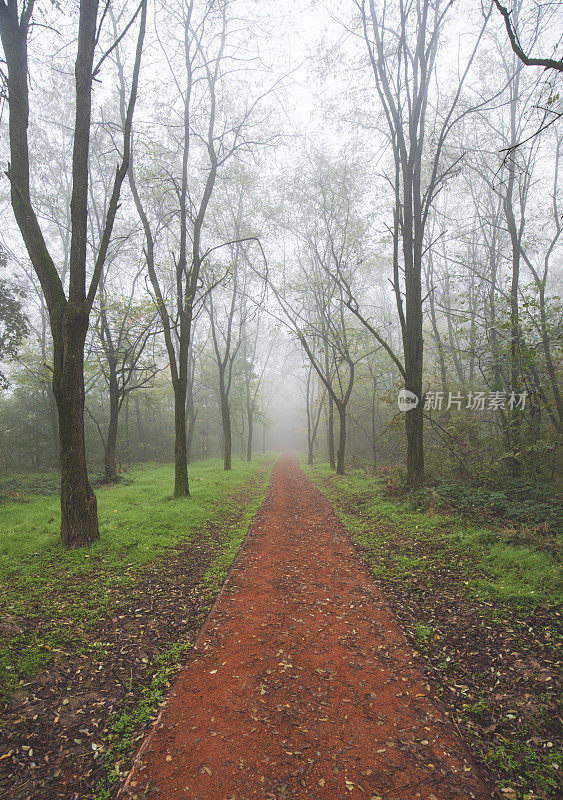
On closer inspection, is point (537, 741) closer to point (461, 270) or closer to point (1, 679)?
point (1, 679)

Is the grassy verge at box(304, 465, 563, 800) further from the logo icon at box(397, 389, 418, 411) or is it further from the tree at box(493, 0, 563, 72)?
the tree at box(493, 0, 563, 72)

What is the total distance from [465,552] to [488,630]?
1.90 metres

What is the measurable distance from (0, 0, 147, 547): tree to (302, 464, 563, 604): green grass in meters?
5.07

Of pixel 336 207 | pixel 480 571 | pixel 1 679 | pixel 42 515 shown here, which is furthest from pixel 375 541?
pixel 336 207

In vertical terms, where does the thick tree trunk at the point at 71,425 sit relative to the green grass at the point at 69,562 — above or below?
above

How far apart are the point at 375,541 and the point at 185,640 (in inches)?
160

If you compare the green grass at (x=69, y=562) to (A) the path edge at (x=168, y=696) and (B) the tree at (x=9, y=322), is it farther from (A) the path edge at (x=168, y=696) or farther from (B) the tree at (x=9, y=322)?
(B) the tree at (x=9, y=322)

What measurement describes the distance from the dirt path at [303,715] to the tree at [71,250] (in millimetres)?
3071

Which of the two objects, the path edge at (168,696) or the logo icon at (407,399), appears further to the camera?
the logo icon at (407,399)

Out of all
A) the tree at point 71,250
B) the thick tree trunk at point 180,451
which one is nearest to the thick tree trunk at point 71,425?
the tree at point 71,250

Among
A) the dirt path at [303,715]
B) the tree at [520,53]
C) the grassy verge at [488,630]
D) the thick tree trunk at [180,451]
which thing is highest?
the tree at [520,53]

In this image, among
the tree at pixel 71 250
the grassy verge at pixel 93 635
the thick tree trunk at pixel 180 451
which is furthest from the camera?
the thick tree trunk at pixel 180 451

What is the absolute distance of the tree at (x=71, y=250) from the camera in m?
5.65

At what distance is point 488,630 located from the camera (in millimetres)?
3764
